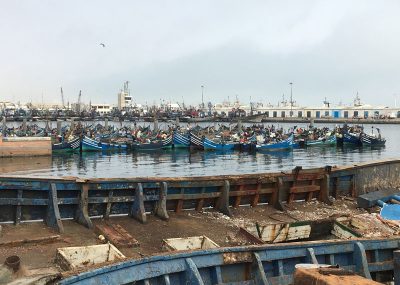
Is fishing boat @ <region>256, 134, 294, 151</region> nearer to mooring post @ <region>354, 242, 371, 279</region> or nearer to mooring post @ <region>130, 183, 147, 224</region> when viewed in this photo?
mooring post @ <region>130, 183, 147, 224</region>

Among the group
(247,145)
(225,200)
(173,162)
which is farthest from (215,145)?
(225,200)

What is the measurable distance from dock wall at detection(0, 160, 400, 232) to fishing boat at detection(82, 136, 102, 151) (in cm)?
3386

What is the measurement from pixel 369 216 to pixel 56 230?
24.8 ft

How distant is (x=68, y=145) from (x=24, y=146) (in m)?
5.58

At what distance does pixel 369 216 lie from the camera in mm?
10648

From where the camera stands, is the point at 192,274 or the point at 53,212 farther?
the point at 53,212

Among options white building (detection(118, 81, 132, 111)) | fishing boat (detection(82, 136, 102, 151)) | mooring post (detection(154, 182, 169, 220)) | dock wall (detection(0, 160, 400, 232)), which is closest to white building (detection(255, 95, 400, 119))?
white building (detection(118, 81, 132, 111))

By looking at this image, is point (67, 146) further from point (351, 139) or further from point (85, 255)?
point (85, 255)

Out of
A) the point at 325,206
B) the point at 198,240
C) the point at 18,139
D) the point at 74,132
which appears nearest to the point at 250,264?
the point at 198,240

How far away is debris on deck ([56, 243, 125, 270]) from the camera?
6906 mm

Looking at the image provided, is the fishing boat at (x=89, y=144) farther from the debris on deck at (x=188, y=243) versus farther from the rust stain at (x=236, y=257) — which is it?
the rust stain at (x=236, y=257)

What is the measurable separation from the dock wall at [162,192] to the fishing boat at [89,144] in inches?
1333

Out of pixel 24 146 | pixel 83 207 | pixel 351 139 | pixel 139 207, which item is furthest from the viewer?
pixel 351 139

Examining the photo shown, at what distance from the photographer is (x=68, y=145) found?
42.2m
